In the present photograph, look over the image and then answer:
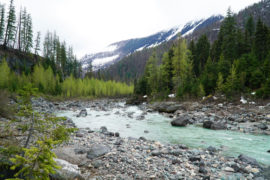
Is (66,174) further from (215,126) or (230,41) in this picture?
(230,41)

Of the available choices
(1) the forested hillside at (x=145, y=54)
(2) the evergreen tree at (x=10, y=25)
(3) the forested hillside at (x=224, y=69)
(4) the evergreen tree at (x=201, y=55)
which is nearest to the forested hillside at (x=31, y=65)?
(2) the evergreen tree at (x=10, y=25)

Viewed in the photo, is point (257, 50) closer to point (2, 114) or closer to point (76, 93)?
point (2, 114)

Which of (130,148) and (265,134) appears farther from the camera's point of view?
(265,134)

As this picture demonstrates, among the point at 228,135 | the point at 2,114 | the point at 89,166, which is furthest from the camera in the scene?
the point at 228,135

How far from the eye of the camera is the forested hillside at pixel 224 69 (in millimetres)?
25859

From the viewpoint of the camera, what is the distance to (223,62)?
1261 inches

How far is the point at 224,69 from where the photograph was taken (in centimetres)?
3119

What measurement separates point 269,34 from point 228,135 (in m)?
38.7

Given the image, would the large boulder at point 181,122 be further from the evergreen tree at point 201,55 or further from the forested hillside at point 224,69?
the evergreen tree at point 201,55

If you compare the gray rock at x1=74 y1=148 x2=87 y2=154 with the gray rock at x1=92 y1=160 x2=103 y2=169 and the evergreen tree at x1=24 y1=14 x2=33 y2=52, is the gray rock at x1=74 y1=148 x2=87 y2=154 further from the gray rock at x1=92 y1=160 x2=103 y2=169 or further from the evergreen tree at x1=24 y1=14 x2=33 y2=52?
the evergreen tree at x1=24 y1=14 x2=33 y2=52

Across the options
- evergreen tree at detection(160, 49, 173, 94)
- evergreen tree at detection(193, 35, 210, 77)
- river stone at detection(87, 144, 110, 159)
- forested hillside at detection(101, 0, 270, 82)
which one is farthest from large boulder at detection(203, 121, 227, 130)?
forested hillside at detection(101, 0, 270, 82)

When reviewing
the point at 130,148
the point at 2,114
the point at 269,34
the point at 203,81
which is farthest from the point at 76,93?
the point at 269,34

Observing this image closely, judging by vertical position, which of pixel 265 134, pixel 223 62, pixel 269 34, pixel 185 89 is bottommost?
pixel 265 134

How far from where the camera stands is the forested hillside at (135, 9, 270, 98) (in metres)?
25.9
